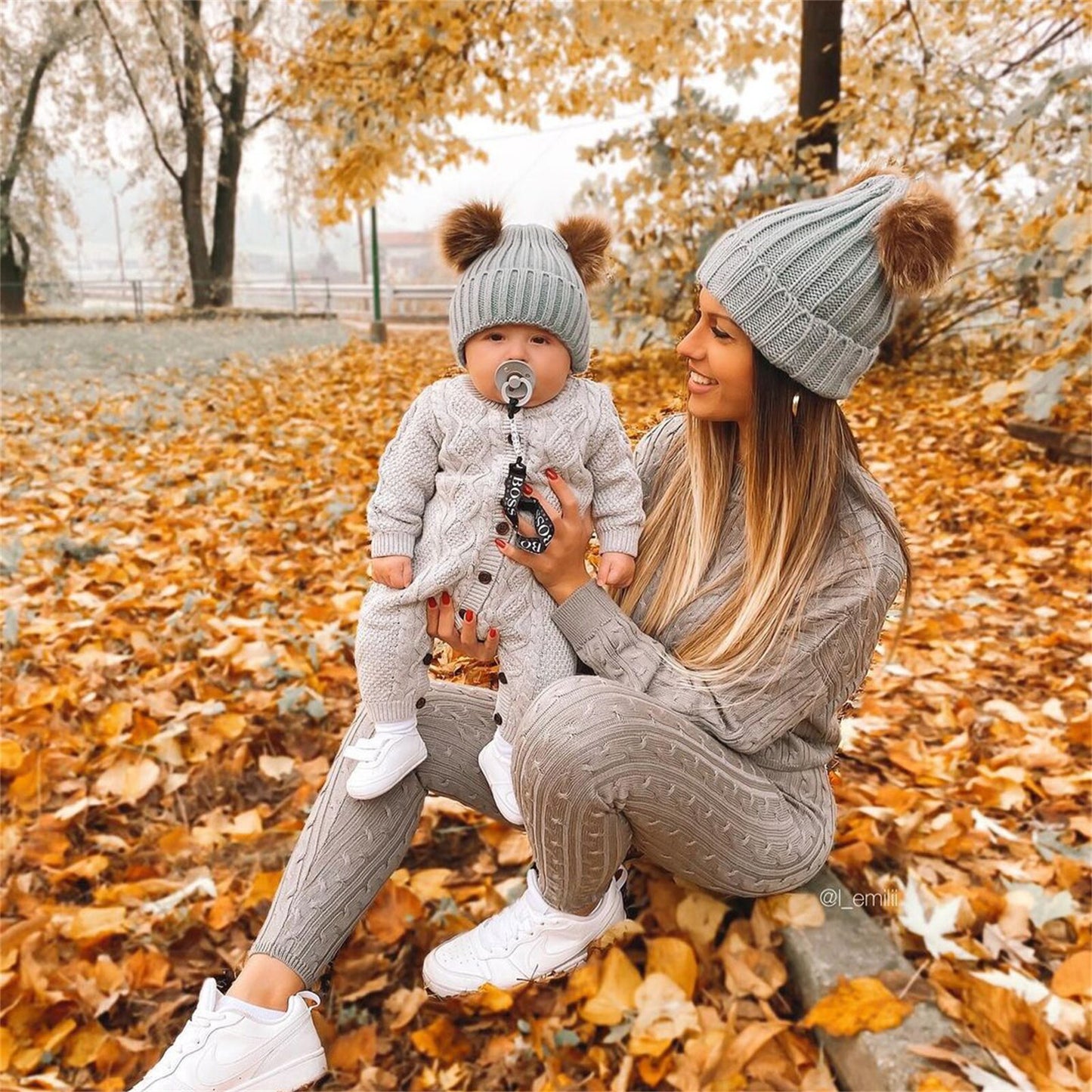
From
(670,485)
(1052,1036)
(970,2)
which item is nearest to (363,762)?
(670,485)

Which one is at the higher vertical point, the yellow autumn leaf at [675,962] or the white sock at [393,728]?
the white sock at [393,728]

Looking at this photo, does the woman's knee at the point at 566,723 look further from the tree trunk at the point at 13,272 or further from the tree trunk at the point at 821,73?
the tree trunk at the point at 13,272

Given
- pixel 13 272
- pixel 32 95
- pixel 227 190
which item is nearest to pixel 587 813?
pixel 32 95

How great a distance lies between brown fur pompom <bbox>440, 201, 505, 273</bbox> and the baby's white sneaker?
0.80m

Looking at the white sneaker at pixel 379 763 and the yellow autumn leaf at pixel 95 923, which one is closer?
the white sneaker at pixel 379 763

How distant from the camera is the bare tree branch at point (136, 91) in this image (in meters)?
13.2

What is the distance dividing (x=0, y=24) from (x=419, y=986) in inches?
616

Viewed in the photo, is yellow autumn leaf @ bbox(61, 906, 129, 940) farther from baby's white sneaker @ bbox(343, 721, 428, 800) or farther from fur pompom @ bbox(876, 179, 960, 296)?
fur pompom @ bbox(876, 179, 960, 296)

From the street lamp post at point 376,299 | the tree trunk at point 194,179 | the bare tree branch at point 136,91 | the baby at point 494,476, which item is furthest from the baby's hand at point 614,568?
the tree trunk at point 194,179

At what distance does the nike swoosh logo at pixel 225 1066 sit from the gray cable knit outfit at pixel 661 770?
14 centimetres

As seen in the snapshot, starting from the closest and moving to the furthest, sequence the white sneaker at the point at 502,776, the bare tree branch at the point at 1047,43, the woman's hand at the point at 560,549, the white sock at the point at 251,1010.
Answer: the white sock at the point at 251,1010
the woman's hand at the point at 560,549
the white sneaker at the point at 502,776
the bare tree branch at the point at 1047,43

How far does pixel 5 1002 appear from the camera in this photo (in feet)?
5.21

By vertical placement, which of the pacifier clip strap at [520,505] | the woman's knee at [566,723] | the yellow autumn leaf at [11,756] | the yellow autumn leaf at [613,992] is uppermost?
the pacifier clip strap at [520,505]

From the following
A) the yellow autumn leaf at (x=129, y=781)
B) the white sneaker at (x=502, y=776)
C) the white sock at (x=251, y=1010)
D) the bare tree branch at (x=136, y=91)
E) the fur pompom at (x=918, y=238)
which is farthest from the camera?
the bare tree branch at (x=136, y=91)
